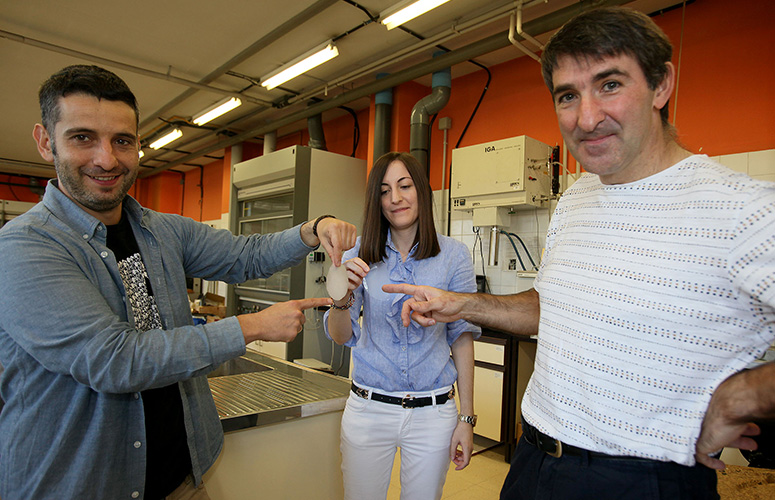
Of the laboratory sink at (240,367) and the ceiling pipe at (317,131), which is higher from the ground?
the ceiling pipe at (317,131)

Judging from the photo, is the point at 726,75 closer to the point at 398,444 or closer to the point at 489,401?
the point at 489,401

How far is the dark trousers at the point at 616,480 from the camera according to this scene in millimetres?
867

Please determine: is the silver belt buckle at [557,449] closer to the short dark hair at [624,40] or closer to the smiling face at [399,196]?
the short dark hair at [624,40]

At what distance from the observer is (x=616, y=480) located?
2.96 feet

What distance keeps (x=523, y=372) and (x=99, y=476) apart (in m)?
3.02

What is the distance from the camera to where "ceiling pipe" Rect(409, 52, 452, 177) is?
4160 millimetres

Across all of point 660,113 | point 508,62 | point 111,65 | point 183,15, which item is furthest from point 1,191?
point 660,113

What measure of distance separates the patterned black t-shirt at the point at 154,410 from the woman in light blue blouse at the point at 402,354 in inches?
22.5

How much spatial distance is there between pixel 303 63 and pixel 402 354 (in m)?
3.45

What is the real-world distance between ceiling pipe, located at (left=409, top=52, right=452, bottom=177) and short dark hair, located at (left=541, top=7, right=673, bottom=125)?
3175mm

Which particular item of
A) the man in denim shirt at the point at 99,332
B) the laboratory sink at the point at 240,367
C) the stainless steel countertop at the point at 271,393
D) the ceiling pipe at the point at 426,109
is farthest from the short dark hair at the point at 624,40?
the ceiling pipe at the point at 426,109

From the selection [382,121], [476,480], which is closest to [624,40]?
[476,480]

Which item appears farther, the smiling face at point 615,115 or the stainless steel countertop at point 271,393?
the stainless steel countertop at point 271,393

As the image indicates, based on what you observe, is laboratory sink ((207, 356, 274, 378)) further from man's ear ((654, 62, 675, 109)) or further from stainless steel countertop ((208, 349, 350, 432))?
man's ear ((654, 62, 675, 109))
